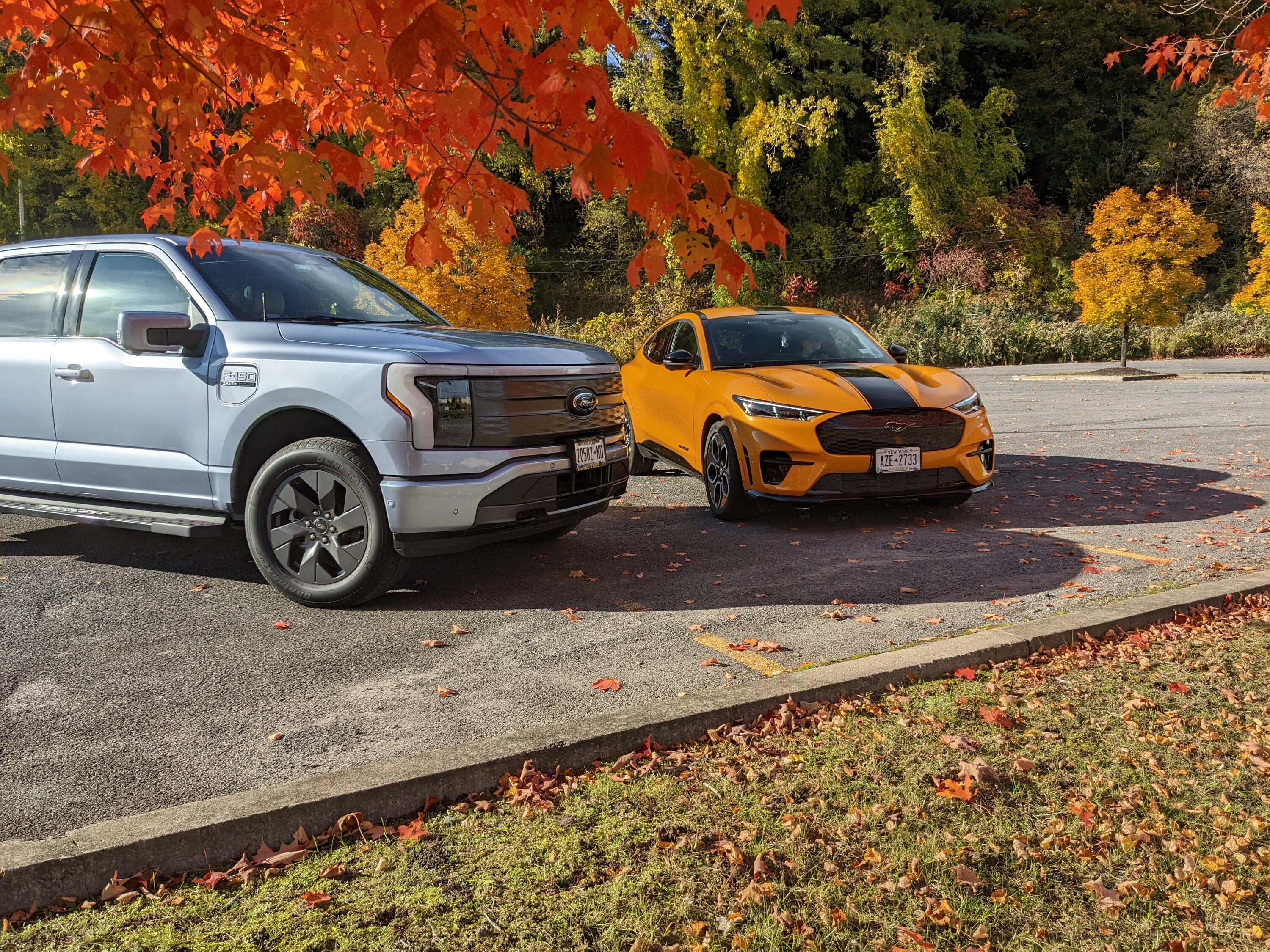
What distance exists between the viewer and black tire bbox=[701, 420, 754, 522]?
7.42 metres

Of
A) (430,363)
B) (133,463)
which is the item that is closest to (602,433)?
(430,363)

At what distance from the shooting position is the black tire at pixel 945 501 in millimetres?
7797

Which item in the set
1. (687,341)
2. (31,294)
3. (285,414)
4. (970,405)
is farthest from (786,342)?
(31,294)

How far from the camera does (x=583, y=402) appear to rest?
Answer: 5578 mm

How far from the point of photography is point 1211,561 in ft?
19.9

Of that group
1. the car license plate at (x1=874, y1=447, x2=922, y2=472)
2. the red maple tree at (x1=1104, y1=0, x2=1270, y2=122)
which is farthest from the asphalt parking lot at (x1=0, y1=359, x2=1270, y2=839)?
the red maple tree at (x1=1104, y1=0, x2=1270, y2=122)

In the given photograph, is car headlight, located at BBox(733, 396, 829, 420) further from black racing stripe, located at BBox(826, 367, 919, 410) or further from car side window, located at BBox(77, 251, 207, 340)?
car side window, located at BBox(77, 251, 207, 340)

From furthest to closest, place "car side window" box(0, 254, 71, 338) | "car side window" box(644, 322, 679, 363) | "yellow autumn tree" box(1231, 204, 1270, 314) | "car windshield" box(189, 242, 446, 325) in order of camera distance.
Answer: "yellow autumn tree" box(1231, 204, 1270, 314) → "car side window" box(644, 322, 679, 363) → "car side window" box(0, 254, 71, 338) → "car windshield" box(189, 242, 446, 325)

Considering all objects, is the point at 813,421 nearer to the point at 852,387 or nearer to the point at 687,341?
the point at 852,387

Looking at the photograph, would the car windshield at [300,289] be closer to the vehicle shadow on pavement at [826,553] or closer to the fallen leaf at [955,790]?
the vehicle shadow on pavement at [826,553]

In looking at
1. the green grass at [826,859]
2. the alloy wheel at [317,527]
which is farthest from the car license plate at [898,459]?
the alloy wheel at [317,527]

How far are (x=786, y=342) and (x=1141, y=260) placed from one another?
23.5 meters

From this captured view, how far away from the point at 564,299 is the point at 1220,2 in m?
32.9

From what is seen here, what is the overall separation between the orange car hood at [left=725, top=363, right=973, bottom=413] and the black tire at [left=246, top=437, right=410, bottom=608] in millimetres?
3276
